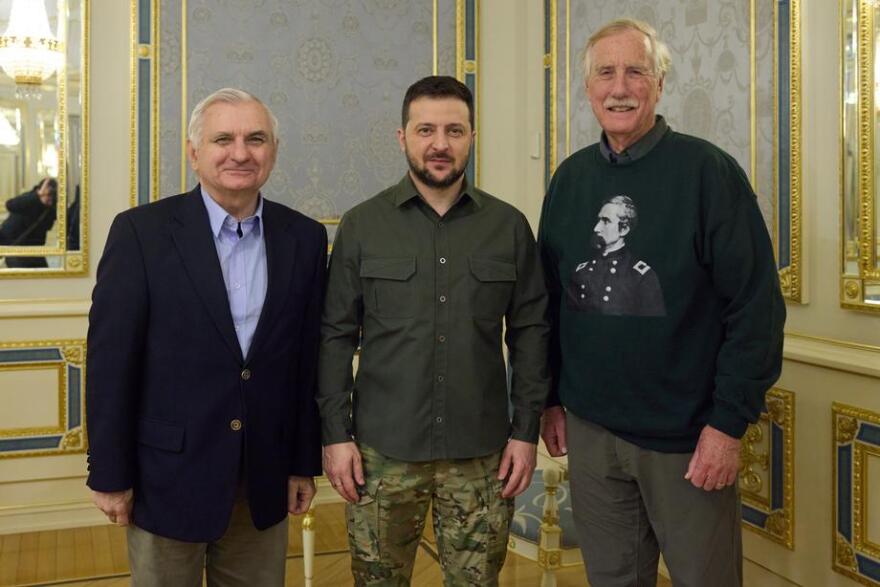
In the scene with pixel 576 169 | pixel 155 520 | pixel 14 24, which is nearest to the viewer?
pixel 155 520

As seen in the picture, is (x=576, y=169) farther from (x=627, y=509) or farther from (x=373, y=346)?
(x=627, y=509)

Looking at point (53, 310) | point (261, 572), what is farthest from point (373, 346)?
point (53, 310)

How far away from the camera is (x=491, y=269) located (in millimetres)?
1829

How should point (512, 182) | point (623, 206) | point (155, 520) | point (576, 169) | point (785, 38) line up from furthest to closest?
point (512, 182)
point (785, 38)
point (576, 169)
point (623, 206)
point (155, 520)

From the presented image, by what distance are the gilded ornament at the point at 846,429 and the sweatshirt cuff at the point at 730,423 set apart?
2.46 feet

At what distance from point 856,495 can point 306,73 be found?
270cm

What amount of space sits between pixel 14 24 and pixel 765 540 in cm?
336

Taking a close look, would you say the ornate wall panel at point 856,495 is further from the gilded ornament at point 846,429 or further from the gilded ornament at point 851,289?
the gilded ornament at point 851,289

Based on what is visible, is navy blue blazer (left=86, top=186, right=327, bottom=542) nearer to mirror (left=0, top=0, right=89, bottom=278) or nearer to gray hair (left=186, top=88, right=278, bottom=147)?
gray hair (left=186, top=88, right=278, bottom=147)

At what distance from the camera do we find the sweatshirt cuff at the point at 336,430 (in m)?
1.80

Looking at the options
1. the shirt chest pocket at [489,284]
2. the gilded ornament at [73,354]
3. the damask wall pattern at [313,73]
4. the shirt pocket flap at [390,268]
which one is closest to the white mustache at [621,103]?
the shirt chest pocket at [489,284]

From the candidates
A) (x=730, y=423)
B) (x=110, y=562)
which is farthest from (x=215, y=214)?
(x=110, y=562)

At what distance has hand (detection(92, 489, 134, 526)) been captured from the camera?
63.9 inches

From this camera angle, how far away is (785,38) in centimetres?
242
